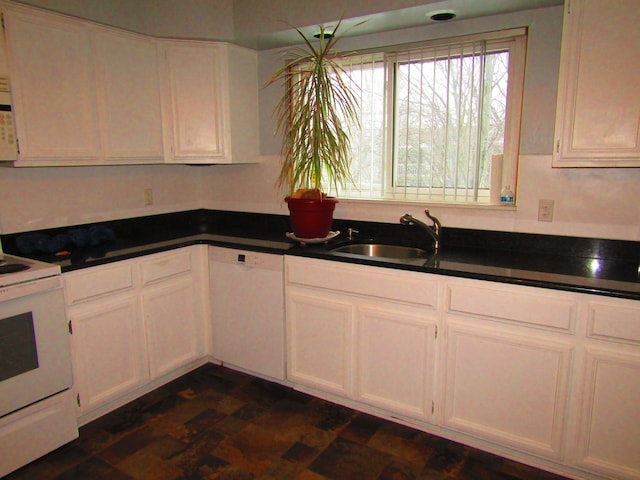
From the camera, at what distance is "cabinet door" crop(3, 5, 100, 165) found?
223 centimetres

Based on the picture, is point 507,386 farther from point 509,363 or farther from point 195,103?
point 195,103

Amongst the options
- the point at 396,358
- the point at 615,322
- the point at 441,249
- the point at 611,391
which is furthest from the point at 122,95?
the point at 611,391

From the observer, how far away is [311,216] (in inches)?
104

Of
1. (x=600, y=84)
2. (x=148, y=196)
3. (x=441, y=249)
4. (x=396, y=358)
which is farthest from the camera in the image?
(x=148, y=196)

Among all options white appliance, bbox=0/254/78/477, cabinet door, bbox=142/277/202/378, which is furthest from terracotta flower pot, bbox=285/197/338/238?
white appliance, bbox=0/254/78/477

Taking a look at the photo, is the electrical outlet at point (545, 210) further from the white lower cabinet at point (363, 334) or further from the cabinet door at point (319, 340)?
the cabinet door at point (319, 340)

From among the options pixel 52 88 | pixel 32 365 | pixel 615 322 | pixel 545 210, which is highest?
pixel 52 88

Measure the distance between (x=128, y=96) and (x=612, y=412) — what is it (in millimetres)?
2985

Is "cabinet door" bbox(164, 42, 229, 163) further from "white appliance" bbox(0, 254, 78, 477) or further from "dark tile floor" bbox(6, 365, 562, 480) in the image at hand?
"dark tile floor" bbox(6, 365, 562, 480)

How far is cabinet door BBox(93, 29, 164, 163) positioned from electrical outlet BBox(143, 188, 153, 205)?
1.21 feet

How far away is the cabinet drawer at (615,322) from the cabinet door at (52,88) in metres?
2.66

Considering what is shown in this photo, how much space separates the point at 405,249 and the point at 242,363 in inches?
50.1

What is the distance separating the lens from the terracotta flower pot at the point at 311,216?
264 centimetres

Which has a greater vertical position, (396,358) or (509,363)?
(509,363)
